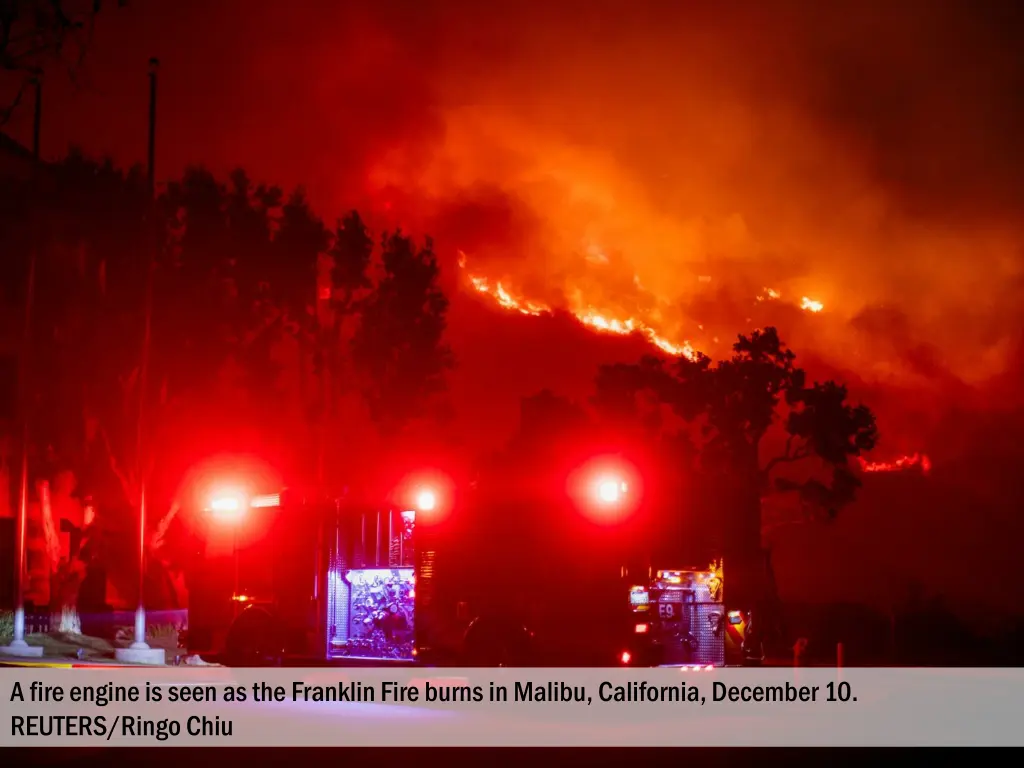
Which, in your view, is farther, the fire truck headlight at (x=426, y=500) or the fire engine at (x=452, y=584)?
the fire truck headlight at (x=426, y=500)

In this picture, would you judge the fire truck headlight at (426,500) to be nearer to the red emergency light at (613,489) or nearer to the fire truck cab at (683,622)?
the red emergency light at (613,489)

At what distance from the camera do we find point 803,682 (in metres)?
19.1

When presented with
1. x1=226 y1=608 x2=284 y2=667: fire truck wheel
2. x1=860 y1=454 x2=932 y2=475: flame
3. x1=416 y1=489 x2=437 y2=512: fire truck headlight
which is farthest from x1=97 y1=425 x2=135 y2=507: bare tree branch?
x1=860 y1=454 x2=932 y2=475: flame

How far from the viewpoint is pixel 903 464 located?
134ft

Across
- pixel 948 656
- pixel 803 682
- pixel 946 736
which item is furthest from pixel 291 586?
pixel 948 656

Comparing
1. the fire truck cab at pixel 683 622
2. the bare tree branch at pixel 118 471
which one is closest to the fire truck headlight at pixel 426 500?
the fire truck cab at pixel 683 622

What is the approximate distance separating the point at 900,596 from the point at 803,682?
69.3 feet

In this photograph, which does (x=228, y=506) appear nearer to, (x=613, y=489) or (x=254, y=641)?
(x=254, y=641)

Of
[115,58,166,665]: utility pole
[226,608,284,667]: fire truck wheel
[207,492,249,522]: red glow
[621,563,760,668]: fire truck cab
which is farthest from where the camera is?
[115,58,166,665]: utility pole

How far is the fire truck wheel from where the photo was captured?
60.6 ft

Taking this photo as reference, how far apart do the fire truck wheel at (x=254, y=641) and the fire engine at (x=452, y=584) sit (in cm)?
2

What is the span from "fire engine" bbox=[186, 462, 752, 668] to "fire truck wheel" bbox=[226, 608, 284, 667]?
0.07 feet

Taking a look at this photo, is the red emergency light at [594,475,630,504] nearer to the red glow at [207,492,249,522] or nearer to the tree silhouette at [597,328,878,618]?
the red glow at [207,492,249,522]

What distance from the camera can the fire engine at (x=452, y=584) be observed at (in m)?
14.9
